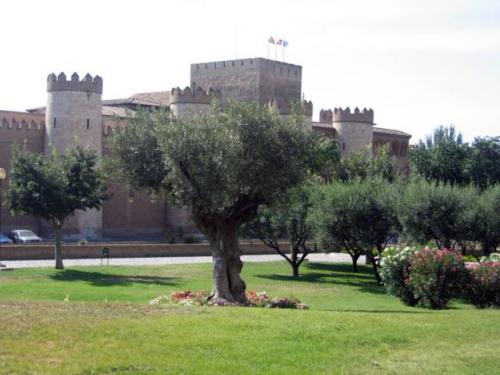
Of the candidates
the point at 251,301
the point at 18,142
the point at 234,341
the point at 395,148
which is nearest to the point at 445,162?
the point at 395,148

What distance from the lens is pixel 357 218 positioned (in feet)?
108

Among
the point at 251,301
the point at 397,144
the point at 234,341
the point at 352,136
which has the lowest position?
the point at 251,301

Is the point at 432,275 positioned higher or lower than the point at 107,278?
higher

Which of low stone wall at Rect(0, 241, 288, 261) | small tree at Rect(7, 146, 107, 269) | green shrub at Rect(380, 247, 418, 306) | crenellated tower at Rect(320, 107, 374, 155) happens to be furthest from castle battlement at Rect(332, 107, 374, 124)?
green shrub at Rect(380, 247, 418, 306)

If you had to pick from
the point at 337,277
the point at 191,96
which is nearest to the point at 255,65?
the point at 191,96

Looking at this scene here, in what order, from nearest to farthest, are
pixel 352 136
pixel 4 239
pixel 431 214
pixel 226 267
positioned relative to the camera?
1. pixel 226 267
2. pixel 431 214
3. pixel 4 239
4. pixel 352 136

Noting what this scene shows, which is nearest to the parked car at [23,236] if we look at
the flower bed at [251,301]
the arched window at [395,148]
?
the flower bed at [251,301]

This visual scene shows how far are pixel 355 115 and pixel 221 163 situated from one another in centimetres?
4836

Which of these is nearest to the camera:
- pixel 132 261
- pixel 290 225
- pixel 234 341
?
pixel 234 341

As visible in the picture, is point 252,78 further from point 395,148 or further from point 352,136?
point 395,148

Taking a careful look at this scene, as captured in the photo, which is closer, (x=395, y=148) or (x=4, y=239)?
(x=4, y=239)

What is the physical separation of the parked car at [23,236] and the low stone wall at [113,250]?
525cm

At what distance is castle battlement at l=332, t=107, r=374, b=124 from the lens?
65125 mm

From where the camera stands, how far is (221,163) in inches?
707
